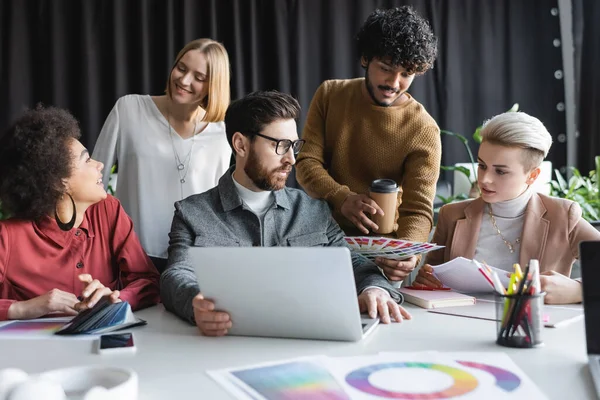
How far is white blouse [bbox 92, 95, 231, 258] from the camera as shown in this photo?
2.53 metres

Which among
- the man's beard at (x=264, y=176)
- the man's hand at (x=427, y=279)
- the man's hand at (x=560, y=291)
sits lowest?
the man's hand at (x=427, y=279)

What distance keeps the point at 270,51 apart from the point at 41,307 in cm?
345

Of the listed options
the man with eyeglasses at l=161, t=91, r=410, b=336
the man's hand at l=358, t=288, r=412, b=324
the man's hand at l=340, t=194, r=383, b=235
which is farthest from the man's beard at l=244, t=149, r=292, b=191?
the man's hand at l=358, t=288, r=412, b=324

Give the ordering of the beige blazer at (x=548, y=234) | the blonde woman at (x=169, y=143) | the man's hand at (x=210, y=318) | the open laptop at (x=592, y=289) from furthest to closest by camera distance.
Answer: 1. the blonde woman at (x=169, y=143)
2. the beige blazer at (x=548, y=234)
3. the man's hand at (x=210, y=318)
4. the open laptop at (x=592, y=289)

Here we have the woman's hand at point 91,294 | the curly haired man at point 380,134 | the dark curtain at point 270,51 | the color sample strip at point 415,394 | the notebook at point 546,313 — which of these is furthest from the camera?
the dark curtain at point 270,51

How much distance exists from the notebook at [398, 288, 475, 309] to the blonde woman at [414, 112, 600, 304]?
5.6 inches

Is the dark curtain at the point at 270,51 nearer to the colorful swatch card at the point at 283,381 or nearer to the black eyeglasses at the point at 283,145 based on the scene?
the black eyeglasses at the point at 283,145

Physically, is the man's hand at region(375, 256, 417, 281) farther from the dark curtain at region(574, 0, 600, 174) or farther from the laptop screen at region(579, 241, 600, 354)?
the dark curtain at region(574, 0, 600, 174)

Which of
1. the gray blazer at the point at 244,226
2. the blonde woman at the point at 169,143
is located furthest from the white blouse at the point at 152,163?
the gray blazer at the point at 244,226

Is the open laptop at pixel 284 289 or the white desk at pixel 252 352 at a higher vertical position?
the open laptop at pixel 284 289

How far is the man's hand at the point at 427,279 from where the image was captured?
6.51 ft

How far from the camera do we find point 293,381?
45.5 inches

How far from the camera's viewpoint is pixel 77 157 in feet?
6.58

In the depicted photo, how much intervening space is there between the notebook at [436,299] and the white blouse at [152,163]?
3.40 ft
